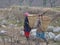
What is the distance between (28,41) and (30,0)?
10.5 m

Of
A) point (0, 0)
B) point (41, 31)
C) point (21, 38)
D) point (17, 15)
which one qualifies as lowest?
point (0, 0)

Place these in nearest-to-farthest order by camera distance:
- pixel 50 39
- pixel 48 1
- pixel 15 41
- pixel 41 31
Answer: pixel 41 31 → pixel 15 41 → pixel 50 39 → pixel 48 1

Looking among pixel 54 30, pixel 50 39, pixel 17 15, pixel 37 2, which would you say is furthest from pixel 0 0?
pixel 50 39

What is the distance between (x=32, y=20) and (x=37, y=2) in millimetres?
11571

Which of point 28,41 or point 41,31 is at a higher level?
point 41,31

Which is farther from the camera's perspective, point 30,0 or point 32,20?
point 30,0

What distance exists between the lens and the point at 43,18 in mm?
7453

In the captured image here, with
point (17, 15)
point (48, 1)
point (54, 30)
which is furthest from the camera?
point (48, 1)

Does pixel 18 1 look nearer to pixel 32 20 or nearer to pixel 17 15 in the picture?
pixel 17 15

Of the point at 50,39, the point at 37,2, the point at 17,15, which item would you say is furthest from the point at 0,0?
the point at 50,39

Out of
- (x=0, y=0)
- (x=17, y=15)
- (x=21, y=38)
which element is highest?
(x=21, y=38)

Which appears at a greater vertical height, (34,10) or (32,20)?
(32,20)

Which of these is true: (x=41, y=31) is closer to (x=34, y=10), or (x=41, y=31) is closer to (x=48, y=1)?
(x=34, y=10)

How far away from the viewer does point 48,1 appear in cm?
1883
